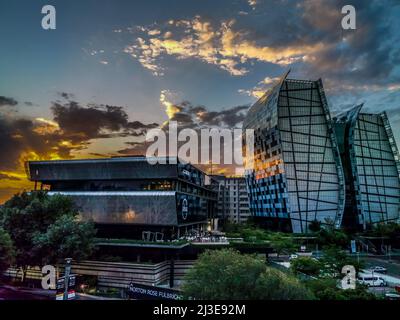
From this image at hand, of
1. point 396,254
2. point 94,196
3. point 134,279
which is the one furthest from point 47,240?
point 396,254

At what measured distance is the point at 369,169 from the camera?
269 ft

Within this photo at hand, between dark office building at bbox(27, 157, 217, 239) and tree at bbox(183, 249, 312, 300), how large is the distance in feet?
86.9

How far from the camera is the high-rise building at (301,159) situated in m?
74.8

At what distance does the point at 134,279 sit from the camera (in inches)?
1473

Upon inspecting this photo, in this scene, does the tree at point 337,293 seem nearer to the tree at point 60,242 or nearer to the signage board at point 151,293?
the signage board at point 151,293

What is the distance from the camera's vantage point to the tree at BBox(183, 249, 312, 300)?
15906mm

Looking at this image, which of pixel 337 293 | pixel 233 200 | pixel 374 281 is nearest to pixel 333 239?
pixel 374 281

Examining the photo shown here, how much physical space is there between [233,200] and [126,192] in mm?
81237

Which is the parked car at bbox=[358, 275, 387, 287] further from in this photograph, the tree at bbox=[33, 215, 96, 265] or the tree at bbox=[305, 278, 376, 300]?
the tree at bbox=[33, 215, 96, 265]

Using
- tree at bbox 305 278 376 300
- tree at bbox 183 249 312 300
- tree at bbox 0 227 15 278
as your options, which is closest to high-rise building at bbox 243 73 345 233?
tree at bbox 305 278 376 300
